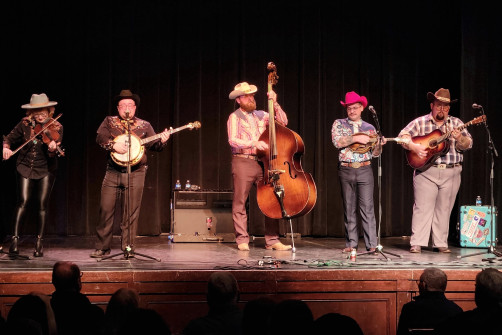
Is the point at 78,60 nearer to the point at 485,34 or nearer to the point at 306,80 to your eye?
the point at 306,80

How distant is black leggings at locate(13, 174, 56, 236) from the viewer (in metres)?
7.74

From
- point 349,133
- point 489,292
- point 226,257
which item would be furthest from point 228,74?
point 489,292

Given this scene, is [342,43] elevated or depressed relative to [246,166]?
elevated

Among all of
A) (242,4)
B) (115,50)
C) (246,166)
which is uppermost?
(242,4)

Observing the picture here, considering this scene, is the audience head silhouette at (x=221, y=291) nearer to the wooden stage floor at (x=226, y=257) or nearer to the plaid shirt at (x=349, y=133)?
the wooden stage floor at (x=226, y=257)

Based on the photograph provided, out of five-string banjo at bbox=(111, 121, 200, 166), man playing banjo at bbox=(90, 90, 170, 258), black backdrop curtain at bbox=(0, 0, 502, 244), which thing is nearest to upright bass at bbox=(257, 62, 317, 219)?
five-string banjo at bbox=(111, 121, 200, 166)

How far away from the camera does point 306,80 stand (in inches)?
423

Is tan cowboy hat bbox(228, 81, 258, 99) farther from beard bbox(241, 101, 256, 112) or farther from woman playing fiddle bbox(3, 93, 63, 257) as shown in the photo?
woman playing fiddle bbox(3, 93, 63, 257)

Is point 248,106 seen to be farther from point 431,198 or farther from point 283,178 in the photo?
point 431,198

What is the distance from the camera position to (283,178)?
772 centimetres

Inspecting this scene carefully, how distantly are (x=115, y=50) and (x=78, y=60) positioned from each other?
0.60 metres

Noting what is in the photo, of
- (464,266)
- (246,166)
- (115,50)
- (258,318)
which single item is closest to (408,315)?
(258,318)

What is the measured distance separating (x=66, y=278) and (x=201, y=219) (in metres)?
5.04

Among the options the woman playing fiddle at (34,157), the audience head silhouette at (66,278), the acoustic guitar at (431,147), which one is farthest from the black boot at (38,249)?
the acoustic guitar at (431,147)
